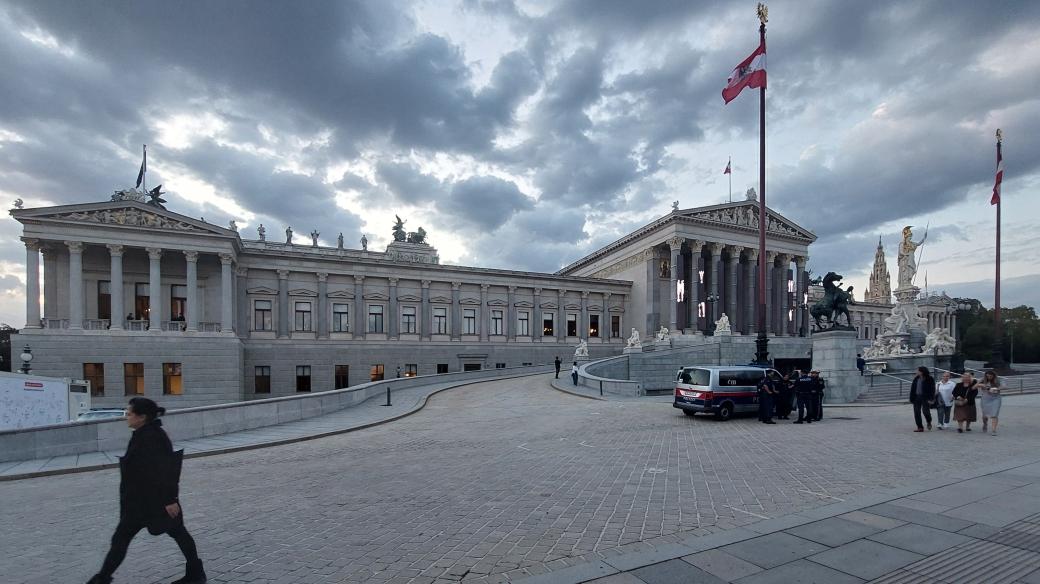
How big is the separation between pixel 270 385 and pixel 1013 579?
→ 157 ft

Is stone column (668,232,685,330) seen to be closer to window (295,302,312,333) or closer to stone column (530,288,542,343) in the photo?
stone column (530,288,542,343)

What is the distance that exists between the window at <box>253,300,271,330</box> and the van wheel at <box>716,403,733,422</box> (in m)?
40.5

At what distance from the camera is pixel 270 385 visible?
4384 cm

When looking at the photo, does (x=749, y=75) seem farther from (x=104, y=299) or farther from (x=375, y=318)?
(x=104, y=299)

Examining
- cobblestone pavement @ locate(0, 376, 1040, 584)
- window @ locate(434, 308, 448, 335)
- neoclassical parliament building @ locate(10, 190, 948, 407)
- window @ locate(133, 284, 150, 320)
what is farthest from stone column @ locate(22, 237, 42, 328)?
cobblestone pavement @ locate(0, 376, 1040, 584)

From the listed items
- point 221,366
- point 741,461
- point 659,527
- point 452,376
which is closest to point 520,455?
point 741,461

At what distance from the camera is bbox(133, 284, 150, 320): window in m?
40.7

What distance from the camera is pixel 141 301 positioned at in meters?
40.9


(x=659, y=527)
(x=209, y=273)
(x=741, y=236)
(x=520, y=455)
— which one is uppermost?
(x=741, y=236)

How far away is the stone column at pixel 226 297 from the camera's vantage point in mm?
40562

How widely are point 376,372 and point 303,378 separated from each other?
648cm

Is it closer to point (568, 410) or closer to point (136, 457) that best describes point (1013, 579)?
point (136, 457)

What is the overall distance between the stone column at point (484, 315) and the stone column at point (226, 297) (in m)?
23.0

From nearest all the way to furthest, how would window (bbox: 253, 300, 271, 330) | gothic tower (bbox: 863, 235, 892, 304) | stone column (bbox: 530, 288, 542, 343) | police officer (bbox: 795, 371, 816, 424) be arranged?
1. police officer (bbox: 795, 371, 816, 424)
2. window (bbox: 253, 300, 271, 330)
3. stone column (bbox: 530, 288, 542, 343)
4. gothic tower (bbox: 863, 235, 892, 304)
